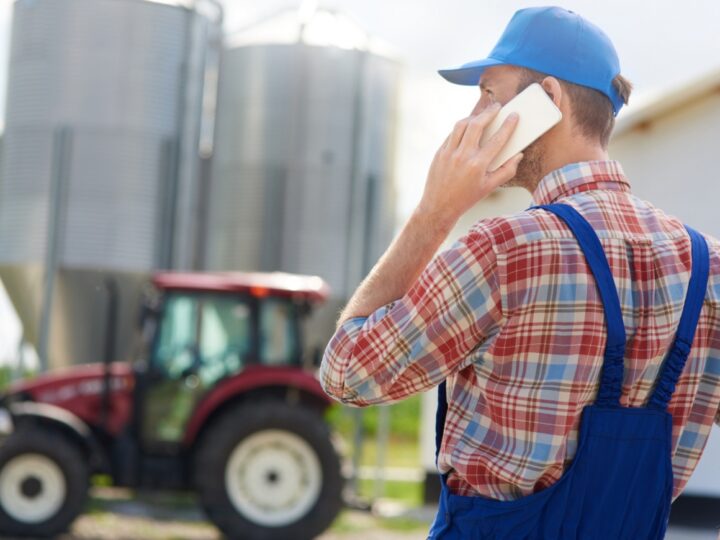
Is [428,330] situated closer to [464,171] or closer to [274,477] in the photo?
[464,171]

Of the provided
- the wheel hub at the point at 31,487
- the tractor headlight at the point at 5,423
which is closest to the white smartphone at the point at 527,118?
the wheel hub at the point at 31,487

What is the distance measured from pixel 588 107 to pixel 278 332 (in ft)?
23.2

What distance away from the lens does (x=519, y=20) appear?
174 centimetres

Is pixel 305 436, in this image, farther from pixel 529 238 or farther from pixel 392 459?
pixel 392 459

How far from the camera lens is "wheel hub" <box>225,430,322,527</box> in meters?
8.27

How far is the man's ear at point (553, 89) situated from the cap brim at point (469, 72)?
3.4 inches

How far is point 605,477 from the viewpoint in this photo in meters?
1.53

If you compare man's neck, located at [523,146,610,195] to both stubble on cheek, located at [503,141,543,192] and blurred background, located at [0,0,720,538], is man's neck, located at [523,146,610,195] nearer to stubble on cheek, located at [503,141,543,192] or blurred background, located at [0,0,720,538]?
stubble on cheek, located at [503,141,543,192]

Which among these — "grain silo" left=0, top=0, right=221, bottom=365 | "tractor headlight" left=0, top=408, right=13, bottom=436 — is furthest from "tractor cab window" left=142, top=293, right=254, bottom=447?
"grain silo" left=0, top=0, right=221, bottom=365

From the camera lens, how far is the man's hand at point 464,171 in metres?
1.64

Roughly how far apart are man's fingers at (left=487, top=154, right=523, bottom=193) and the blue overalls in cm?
10

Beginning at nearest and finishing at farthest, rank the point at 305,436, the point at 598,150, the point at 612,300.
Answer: the point at 612,300, the point at 598,150, the point at 305,436

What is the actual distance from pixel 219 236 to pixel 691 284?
966 centimetres

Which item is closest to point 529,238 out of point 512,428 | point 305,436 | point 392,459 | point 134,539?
point 512,428
